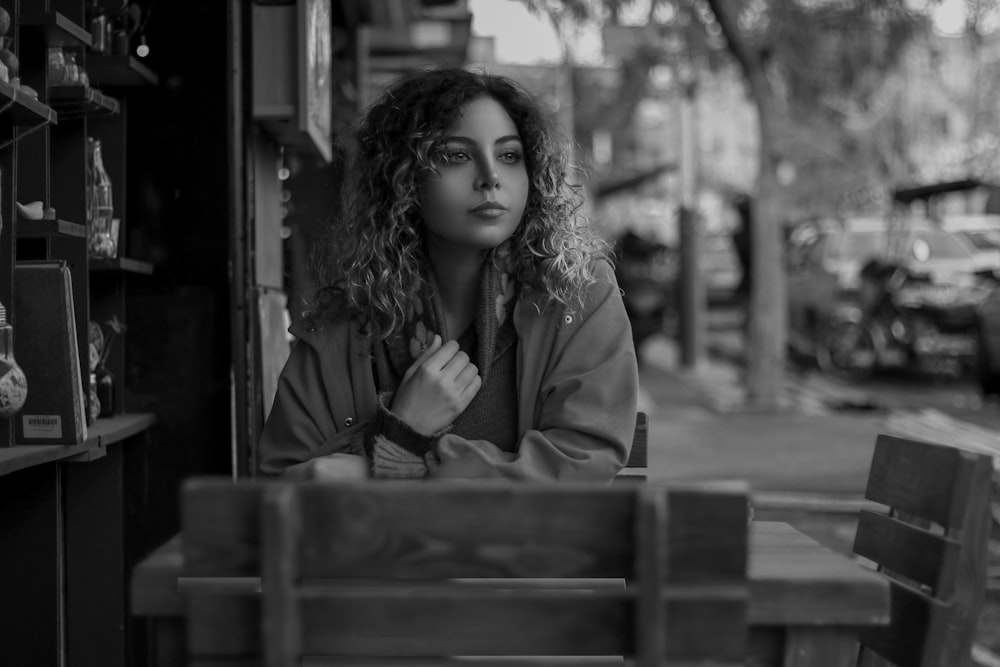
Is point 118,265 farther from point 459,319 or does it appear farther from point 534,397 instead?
point 534,397

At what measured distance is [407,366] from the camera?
2582 millimetres

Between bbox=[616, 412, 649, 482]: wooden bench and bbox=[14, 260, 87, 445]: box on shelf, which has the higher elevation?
bbox=[14, 260, 87, 445]: box on shelf

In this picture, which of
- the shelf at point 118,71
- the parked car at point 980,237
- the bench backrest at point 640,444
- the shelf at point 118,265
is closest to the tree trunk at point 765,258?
the parked car at point 980,237

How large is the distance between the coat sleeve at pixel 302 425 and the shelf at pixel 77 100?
3.49ft

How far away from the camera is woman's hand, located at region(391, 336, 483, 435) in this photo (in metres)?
2.42

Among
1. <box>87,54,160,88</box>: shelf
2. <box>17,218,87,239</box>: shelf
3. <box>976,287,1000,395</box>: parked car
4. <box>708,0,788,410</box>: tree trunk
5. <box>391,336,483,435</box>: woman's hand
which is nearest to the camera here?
<box>391,336,483,435</box>: woman's hand

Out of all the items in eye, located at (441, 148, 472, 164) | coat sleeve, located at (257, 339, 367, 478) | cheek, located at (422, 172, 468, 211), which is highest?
eye, located at (441, 148, 472, 164)

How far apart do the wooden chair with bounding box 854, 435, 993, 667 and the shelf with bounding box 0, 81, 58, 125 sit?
1909 millimetres

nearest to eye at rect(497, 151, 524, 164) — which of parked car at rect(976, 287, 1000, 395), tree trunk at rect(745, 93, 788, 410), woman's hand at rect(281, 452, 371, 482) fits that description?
woman's hand at rect(281, 452, 371, 482)

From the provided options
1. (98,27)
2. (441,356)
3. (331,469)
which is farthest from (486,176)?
(98,27)

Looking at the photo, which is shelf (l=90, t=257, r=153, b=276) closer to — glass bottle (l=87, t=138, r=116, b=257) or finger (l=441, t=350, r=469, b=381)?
glass bottle (l=87, t=138, r=116, b=257)

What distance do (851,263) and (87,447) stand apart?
15.5 meters

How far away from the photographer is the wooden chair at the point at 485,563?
5.03 ft

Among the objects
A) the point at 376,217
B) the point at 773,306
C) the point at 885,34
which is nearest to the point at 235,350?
A: the point at 376,217
